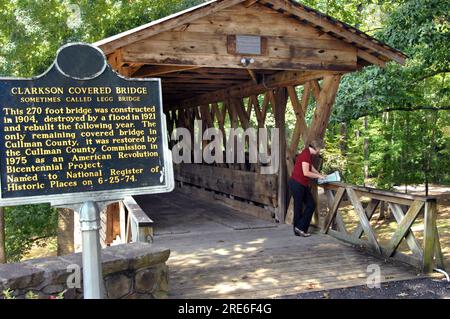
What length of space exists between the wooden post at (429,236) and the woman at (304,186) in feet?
7.08

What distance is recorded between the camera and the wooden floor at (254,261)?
19.9ft

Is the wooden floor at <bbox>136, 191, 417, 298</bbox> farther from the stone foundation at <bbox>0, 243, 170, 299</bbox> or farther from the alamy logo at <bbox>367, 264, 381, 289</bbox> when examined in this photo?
the stone foundation at <bbox>0, 243, 170, 299</bbox>

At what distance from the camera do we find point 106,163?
405 centimetres

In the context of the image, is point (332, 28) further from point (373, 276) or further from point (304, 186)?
point (373, 276)

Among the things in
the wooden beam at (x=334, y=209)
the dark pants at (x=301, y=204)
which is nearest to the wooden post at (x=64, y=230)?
the dark pants at (x=301, y=204)

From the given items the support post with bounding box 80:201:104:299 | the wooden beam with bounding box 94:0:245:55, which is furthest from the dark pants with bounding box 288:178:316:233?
the support post with bounding box 80:201:104:299

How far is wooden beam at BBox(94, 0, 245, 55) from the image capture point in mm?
6613

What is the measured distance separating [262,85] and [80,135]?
669 centimetres

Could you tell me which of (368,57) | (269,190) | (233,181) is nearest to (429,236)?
(368,57)

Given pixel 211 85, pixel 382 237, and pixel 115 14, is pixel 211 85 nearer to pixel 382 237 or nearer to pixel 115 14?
pixel 115 14

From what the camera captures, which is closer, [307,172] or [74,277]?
[74,277]

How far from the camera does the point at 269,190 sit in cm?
1048

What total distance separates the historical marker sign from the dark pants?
4678 mm

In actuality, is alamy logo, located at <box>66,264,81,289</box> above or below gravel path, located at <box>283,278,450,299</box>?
above
